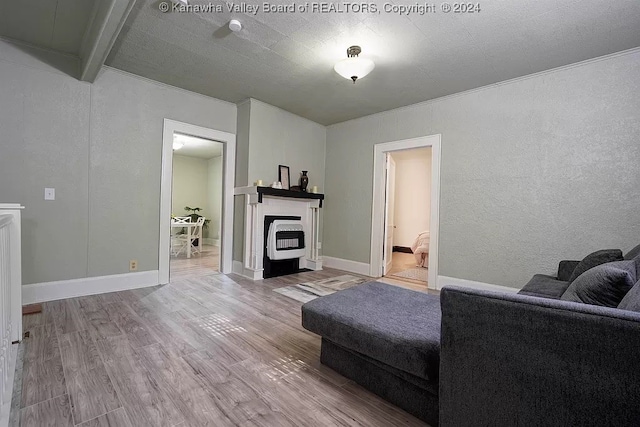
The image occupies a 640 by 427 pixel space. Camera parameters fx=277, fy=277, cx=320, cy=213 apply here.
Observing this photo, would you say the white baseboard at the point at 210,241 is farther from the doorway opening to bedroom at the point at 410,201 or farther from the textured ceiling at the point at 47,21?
the textured ceiling at the point at 47,21

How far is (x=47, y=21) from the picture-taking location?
2.49m

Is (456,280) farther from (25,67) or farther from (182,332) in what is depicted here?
(25,67)

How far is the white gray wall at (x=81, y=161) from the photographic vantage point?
2801 millimetres

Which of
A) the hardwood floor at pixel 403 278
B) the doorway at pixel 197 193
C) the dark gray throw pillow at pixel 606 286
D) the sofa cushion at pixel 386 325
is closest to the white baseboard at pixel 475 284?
the hardwood floor at pixel 403 278

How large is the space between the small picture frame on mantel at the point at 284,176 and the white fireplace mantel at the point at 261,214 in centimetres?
23

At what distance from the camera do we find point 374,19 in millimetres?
2355

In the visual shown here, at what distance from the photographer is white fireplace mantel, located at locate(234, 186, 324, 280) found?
409 cm

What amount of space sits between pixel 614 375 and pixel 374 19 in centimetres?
266

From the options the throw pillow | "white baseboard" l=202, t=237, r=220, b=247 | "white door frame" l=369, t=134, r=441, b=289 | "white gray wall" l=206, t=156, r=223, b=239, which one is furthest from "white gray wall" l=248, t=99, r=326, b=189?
"white baseboard" l=202, t=237, r=220, b=247

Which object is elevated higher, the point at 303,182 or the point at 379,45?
the point at 379,45

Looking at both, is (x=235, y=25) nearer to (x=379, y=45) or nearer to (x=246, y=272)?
(x=379, y=45)

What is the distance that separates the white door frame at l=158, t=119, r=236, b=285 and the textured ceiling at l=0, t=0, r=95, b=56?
46.4 inches

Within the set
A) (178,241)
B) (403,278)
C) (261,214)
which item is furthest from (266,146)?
(178,241)

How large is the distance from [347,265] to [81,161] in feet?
13.0
